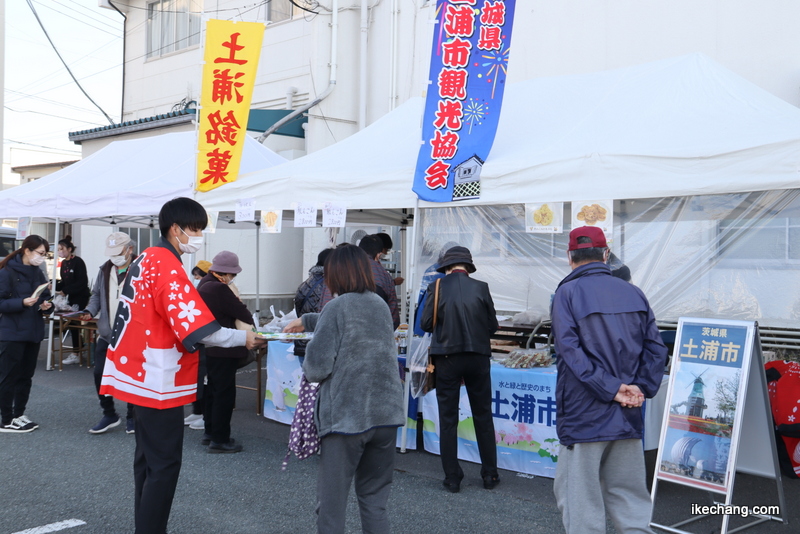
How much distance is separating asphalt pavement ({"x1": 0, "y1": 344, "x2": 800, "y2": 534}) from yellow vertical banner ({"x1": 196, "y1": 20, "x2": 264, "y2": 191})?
2.65 m

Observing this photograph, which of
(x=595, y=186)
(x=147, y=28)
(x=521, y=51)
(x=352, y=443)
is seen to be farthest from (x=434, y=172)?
(x=147, y=28)

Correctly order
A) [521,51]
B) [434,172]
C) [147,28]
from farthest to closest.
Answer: [147,28] < [521,51] < [434,172]

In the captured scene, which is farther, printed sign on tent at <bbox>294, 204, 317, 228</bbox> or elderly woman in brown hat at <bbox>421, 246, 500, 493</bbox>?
printed sign on tent at <bbox>294, 204, 317, 228</bbox>

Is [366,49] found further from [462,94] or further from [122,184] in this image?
[462,94]

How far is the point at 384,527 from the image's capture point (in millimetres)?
3148

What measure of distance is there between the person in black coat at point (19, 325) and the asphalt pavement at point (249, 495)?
28 cm

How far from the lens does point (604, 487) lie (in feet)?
11.0

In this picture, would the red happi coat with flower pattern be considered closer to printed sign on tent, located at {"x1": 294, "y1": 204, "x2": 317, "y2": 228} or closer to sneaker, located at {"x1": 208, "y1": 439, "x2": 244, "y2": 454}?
sneaker, located at {"x1": 208, "y1": 439, "x2": 244, "y2": 454}

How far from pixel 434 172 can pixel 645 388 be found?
257 cm

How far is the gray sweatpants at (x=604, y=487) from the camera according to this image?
3.19 m

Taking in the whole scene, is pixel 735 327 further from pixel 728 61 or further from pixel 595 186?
pixel 728 61

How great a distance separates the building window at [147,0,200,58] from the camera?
15250mm

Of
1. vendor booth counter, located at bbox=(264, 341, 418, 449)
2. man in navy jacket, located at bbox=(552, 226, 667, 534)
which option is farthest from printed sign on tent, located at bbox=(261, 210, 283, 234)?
man in navy jacket, located at bbox=(552, 226, 667, 534)

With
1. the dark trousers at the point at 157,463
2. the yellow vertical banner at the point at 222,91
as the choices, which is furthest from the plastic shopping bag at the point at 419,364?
the yellow vertical banner at the point at 222,91
